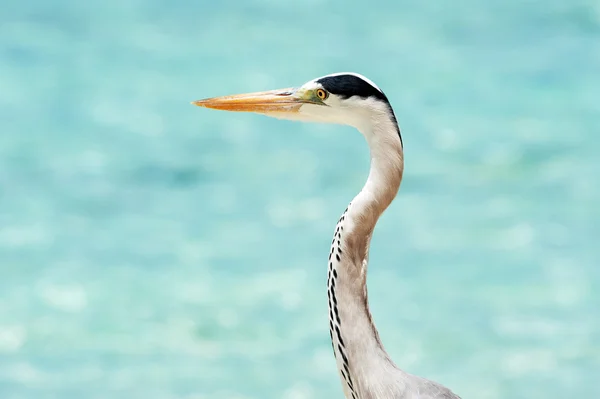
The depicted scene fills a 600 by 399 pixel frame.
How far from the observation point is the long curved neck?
2.78 meters

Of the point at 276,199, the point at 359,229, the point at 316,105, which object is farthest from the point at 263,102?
the point at 276,199

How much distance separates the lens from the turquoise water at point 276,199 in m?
6.60

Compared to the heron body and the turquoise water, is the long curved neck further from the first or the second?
the turquoise water

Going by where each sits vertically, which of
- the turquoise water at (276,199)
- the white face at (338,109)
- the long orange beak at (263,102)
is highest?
the turquoise water at (276,199)

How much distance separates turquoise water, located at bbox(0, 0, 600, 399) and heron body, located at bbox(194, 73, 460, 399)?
3427 mm

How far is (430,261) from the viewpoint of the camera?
24.0 ft

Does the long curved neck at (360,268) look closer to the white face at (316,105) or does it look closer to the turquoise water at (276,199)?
the white face at (316,105)

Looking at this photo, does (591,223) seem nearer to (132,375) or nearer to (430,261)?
(430,261)

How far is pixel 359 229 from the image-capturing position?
2.78m

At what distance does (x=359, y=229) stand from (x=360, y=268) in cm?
10

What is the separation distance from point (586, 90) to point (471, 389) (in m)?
3.63

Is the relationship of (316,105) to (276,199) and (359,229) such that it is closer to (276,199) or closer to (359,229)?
(359,229)

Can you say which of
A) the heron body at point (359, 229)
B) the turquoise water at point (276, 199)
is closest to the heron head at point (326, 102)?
the heron body at point (359, 229)

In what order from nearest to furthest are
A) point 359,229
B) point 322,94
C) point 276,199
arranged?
point 359,229
point 322,94
point 276,199
